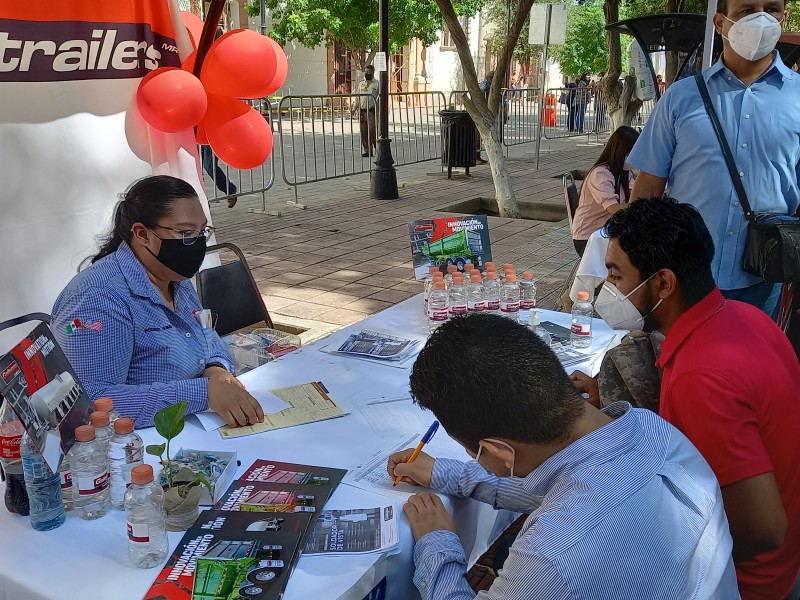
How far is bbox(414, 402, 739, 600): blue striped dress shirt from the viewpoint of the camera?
117 centimetres

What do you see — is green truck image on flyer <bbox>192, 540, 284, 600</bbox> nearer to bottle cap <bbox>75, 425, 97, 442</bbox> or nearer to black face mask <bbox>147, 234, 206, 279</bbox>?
bottle cap <bbox>75, 425, 97, 442</bbox>

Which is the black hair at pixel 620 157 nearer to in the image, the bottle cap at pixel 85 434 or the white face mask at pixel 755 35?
the white face mask at pixel 755 35

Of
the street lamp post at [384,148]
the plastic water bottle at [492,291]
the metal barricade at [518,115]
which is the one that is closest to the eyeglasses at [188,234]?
the plastic water bottle at [492,291]

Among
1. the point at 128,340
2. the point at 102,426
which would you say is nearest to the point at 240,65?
the point at 128,340

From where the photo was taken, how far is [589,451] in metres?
1.32

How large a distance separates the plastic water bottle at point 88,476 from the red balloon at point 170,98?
8.11 feet

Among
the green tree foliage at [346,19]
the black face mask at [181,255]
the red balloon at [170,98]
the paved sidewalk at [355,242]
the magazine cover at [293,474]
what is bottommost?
the paved sidewalk at [355,242]

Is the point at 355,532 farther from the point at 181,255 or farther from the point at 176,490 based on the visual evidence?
the point at 181,255

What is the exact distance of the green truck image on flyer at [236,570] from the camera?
1.40m

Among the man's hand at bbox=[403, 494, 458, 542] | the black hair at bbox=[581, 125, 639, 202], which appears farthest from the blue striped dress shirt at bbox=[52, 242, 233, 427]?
the black hair at bbox=[581, 125, 639, 202]

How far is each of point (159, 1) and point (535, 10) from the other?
9.39 meters

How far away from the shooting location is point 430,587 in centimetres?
150

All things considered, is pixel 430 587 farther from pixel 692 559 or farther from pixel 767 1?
pixel 767 1

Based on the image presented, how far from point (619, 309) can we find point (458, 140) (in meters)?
10.3
